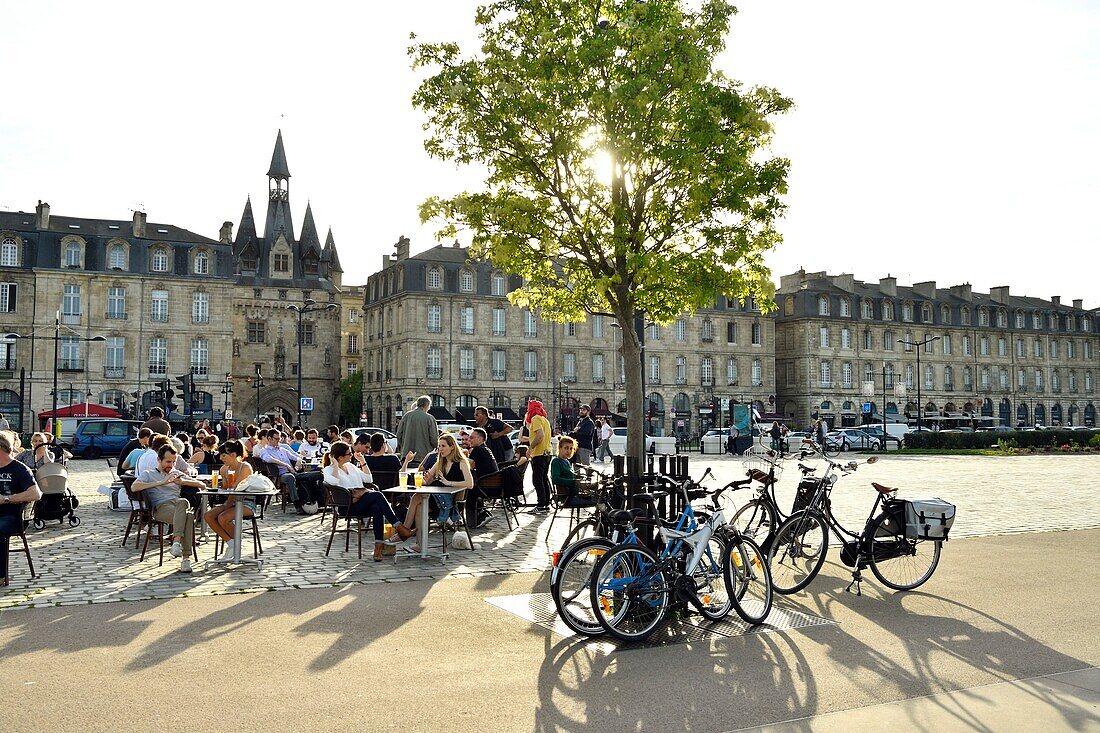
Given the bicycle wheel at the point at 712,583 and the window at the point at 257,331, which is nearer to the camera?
the bicycle wheel at the point at 712,583

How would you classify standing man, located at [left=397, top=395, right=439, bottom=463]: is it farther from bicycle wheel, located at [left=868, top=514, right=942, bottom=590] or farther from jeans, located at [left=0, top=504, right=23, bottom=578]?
bicycle wheel, located at [left=868, top=514, right=942, bottom=590]

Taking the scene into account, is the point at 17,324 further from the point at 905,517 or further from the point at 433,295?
the point at 905,517

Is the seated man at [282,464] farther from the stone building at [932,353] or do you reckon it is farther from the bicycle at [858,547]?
the stone building at [932,353]

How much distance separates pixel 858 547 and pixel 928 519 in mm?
671

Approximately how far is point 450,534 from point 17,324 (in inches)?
2007

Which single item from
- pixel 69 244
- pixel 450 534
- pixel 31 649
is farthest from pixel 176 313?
pixel 31 649

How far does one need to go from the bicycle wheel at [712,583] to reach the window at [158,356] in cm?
5379

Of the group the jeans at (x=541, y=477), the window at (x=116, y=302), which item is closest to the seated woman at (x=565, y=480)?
the jeans at (x=541, y=477)

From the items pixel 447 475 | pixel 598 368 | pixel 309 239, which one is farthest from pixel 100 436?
pixel 309 239

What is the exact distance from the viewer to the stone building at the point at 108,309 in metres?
52.7

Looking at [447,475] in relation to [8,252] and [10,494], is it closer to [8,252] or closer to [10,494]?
[10,494]

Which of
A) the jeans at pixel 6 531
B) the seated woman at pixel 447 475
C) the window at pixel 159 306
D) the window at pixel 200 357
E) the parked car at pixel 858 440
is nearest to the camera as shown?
the jeans at pixel 6 531

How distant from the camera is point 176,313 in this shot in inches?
2205

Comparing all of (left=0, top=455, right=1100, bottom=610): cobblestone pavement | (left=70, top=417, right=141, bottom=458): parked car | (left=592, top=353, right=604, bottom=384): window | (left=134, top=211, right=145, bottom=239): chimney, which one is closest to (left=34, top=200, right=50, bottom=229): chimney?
(left=134, top=211, right=145, bottom=239): chimney
